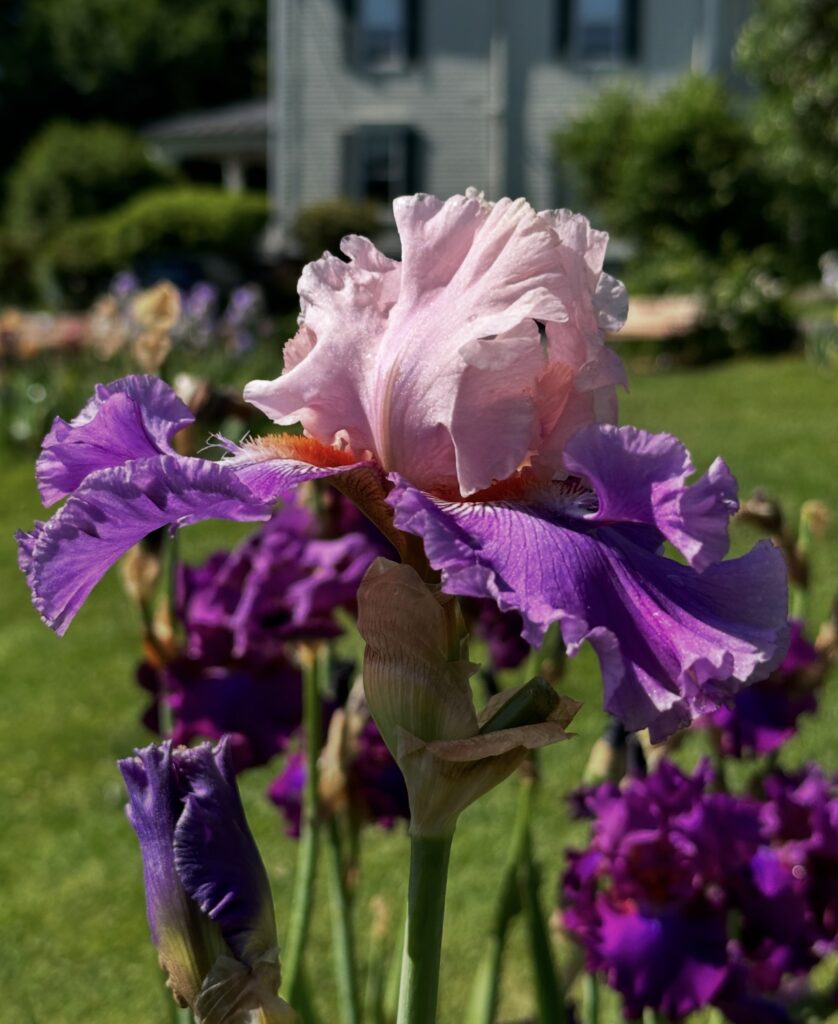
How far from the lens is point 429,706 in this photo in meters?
0.69

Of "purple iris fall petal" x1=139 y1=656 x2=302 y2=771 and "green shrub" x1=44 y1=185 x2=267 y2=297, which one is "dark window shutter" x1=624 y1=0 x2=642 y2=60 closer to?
"green shrub" x1=44 y1=185 x2=267 y2=297

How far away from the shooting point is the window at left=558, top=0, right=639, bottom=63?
1630cm

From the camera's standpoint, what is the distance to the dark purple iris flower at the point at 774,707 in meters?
1.32

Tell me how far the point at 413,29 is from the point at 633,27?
9.26 feet

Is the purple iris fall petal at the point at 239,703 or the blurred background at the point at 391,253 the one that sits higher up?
the purple iris fall petal at the point at 239,703

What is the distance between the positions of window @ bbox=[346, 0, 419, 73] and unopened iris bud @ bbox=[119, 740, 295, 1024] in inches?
672

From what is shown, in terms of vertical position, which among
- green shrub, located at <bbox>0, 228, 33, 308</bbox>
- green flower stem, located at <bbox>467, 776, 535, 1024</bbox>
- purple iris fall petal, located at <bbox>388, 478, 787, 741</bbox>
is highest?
purple iris fall petal, located at <bbox>388, 478, 787, 741</bbox>

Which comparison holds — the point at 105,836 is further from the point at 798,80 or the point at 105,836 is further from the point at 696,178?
the point at 696,178

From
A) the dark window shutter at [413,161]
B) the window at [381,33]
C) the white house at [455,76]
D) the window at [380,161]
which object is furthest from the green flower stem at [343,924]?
the window at [381,33]

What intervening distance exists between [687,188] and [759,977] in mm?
12102

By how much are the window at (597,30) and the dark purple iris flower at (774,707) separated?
16271 millimetres

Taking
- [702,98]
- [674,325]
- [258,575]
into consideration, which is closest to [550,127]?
[702,98]

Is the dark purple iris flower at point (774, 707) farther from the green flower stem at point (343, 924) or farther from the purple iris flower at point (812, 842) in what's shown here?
the green flower stem at point (343, 924)

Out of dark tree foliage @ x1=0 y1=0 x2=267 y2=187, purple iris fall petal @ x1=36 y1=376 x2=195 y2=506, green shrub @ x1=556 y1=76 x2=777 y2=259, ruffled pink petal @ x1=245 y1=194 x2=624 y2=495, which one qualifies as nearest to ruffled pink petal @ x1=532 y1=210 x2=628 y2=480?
ruffled pink petal @ x1=245 y1=194 x2=624 y2=495
